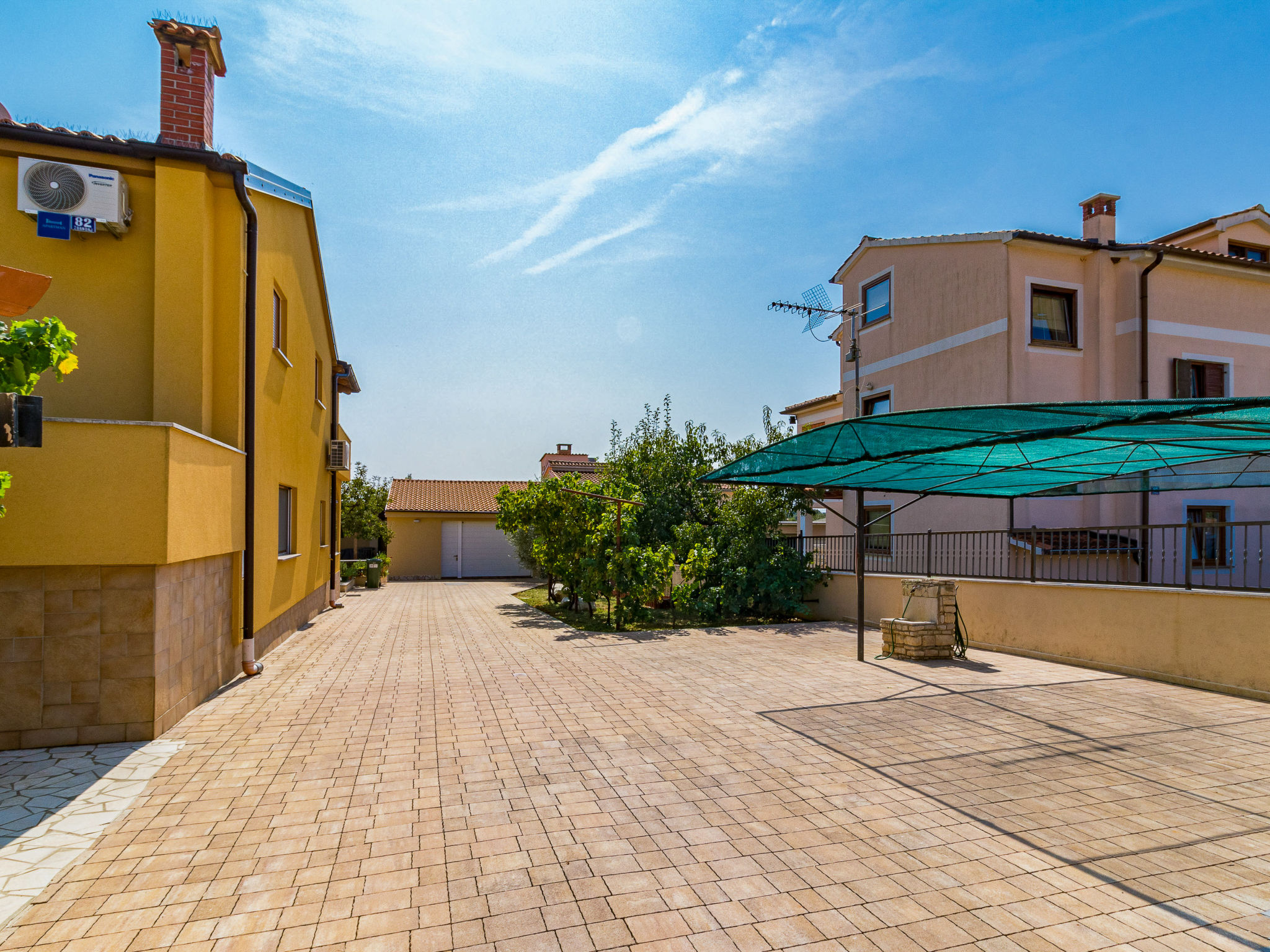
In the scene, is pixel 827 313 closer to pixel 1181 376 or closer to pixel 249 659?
pixel 1181 376

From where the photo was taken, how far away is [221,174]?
298 inches

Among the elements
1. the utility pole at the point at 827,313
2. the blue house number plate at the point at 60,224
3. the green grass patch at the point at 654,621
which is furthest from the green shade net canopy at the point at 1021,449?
the blue house number plate at the point at 60,224

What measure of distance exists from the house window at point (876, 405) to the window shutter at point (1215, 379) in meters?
6.45

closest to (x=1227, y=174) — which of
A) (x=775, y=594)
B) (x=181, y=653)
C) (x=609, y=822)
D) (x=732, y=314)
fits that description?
(x=732, y=314)

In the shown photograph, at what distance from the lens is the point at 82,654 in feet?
17.7

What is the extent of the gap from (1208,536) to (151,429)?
18.3 metres

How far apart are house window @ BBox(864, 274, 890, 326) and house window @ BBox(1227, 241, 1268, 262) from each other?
779cm

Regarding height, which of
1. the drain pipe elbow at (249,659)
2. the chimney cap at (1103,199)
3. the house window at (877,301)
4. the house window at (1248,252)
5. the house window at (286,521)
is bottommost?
the drain pipe elbow at (249,659)

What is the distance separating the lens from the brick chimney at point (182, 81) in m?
8.37

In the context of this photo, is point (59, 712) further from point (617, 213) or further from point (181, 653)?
point (617, 213)

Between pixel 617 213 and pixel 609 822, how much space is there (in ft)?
33.1

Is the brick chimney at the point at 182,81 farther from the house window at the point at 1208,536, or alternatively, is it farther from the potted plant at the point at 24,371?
the house window at the point at 1208,536

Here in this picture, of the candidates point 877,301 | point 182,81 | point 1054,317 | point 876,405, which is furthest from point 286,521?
point 1054,317

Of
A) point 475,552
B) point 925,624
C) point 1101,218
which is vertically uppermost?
point 1101,218
